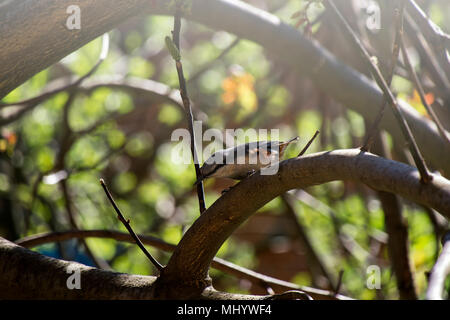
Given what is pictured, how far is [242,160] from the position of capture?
1.15 metres

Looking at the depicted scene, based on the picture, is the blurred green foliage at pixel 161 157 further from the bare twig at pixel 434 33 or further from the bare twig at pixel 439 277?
the bare twig at pixel 439 277

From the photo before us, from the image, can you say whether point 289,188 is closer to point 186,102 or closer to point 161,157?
point 186,102

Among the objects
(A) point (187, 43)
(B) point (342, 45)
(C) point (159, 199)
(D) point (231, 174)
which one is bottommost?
(D) point (231, 174)

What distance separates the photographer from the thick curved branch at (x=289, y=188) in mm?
892

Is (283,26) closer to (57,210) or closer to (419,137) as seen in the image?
(419,137)

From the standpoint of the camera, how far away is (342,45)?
3074 mm

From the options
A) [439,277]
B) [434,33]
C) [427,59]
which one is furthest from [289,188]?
[427,59]

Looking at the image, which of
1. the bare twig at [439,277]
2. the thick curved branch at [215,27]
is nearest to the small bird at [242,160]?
the bare twig at [439,277]

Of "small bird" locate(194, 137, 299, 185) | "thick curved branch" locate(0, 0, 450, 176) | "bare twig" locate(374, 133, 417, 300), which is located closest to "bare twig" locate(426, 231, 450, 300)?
"small bird" locate(194, 137, 299, 185)

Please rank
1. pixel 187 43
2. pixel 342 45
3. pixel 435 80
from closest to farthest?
pixel 435 80, pixel 342 45, pixel 187 43

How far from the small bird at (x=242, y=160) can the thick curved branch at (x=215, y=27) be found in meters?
0.54

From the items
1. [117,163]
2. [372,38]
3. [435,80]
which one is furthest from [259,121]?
[435,80]

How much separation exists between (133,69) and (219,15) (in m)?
1.75

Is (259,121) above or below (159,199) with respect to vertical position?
above
